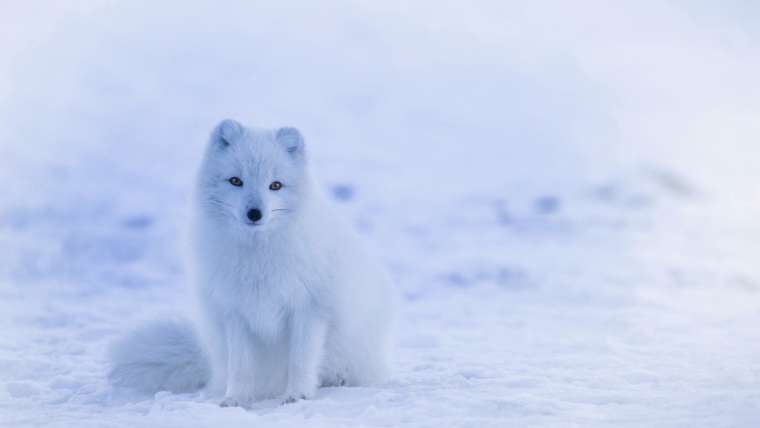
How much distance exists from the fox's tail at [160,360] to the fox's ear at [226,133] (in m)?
1.08

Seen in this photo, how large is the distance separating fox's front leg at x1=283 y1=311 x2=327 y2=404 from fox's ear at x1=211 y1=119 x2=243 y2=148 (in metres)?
0.81

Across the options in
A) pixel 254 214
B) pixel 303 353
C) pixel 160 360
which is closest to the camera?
pixel 254 214

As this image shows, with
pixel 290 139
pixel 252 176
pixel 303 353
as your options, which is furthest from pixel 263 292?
pixel 290 139

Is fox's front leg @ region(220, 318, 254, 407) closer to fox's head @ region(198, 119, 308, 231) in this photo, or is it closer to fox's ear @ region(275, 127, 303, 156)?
fox's head @ region(198, 119, 308, 231)

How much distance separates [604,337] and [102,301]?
13.3 ft

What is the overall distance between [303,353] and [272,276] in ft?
1.24

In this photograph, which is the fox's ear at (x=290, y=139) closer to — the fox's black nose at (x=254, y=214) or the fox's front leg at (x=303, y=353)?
the fox's black nose at (x=254, y=214)

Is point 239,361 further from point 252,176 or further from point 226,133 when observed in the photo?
point 226,133

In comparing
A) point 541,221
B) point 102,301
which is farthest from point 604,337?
point 541,221

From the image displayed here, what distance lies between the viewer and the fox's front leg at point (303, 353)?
362cm

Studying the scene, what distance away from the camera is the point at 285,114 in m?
Result: 17.4

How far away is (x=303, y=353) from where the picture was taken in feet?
11.9

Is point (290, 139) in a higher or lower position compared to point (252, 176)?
higher

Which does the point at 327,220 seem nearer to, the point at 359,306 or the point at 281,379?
the point at 359,306
